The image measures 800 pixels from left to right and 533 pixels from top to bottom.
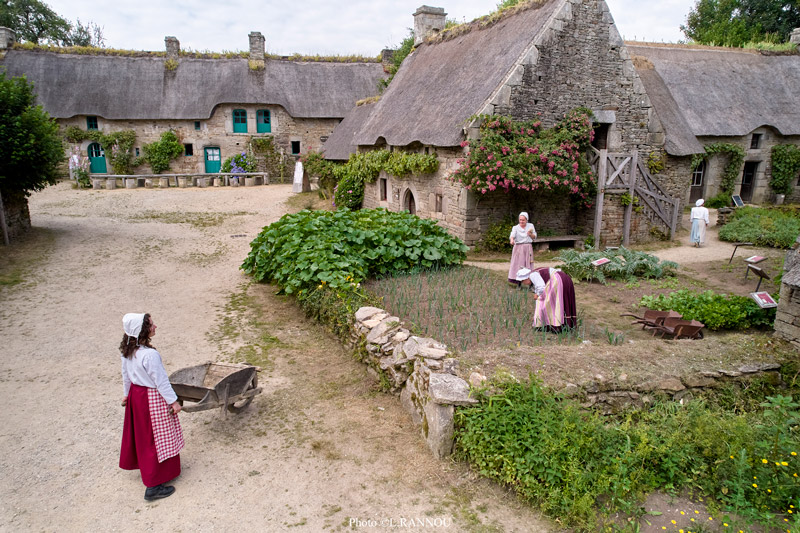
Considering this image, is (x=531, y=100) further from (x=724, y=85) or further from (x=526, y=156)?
(x=724, y=85)

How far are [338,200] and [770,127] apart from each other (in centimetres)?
1696

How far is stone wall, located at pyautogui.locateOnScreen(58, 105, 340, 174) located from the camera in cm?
2689

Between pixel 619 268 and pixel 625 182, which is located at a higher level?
pixel 625 182

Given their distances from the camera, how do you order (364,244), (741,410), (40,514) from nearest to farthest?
(40,514)
(741,410)
(364,244)

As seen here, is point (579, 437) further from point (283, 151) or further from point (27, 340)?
point (283, 151)

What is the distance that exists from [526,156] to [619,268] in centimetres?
326

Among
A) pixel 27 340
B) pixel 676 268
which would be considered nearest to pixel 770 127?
pixel 676 268

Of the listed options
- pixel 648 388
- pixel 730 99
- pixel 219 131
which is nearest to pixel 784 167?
pixel 730 99

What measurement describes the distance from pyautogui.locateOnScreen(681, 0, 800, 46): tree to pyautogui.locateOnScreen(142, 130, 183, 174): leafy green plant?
29561 millimetres

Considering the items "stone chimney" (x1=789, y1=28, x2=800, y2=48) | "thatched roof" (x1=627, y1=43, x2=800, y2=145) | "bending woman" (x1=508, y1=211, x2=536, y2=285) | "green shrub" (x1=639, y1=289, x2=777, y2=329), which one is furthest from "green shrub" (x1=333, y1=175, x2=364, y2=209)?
"stone chimney" (x1=789, y1=28, x2=800, y2=48)

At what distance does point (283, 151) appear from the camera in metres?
28.7

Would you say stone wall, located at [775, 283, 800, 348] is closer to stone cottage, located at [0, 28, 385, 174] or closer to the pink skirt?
the pink skirt

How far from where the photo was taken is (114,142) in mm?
26547

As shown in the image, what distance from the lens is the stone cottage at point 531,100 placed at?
12.2 m
